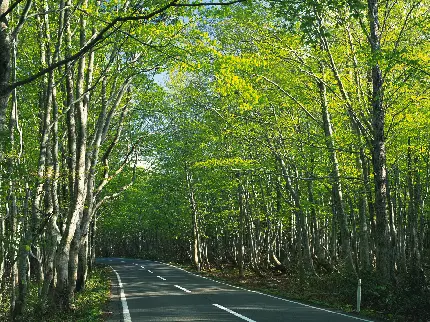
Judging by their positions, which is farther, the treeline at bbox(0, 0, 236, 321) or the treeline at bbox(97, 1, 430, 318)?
the treeline at bbox(97, 1, 430, 318)

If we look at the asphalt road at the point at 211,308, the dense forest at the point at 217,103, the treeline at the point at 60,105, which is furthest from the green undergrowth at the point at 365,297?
the treeline at the point at 60,105

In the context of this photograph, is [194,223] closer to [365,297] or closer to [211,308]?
[211,308]

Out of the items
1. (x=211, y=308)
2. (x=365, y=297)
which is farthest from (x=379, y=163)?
(x=211, y=308)

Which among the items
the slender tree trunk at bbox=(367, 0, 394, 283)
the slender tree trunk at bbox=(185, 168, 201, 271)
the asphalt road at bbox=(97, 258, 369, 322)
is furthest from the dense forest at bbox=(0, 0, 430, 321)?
the slender tree trunk at bbox=(185, 168, 201, 271)

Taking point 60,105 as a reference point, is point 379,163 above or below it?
below

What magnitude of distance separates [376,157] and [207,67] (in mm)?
6855

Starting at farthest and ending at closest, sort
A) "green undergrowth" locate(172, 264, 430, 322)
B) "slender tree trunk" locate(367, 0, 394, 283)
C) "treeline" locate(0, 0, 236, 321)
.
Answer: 1. "slender tree trunk" locate(367, 0, 394, 283)
2. "green undergrowth" locate(172, 264, 430, 322)
3. "treeline" locate(0, 0, 236, 321)

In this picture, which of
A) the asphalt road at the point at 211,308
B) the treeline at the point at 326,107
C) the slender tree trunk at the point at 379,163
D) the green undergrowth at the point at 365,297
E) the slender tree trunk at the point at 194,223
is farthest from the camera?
the slender tree trunk at the point at 194,223

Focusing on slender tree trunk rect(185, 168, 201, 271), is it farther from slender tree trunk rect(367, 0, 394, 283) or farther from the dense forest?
slender tree trunk rect(367, 0, 394, 283)

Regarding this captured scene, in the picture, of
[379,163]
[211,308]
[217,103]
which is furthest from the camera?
[217,103]

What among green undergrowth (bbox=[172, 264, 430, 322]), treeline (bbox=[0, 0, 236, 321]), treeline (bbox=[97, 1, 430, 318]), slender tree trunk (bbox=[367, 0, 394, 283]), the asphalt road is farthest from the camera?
slender tree trunk (bbox=[367, 0, 394, 283])

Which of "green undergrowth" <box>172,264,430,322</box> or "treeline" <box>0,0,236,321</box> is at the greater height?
"treeline" <box>0,0,236,321</box>

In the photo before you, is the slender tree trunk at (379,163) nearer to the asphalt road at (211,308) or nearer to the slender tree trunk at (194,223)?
the asphalt road at (211,308)

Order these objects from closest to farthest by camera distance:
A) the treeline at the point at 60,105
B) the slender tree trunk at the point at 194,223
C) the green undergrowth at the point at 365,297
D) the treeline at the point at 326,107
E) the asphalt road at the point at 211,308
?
the treeline at the point at 60,105, the asphalt road at the point at 211,308, the green undergrowth at the point at 365,297, the treeline at the point at 326,107, the slender tree trunk at the point at 194,223
